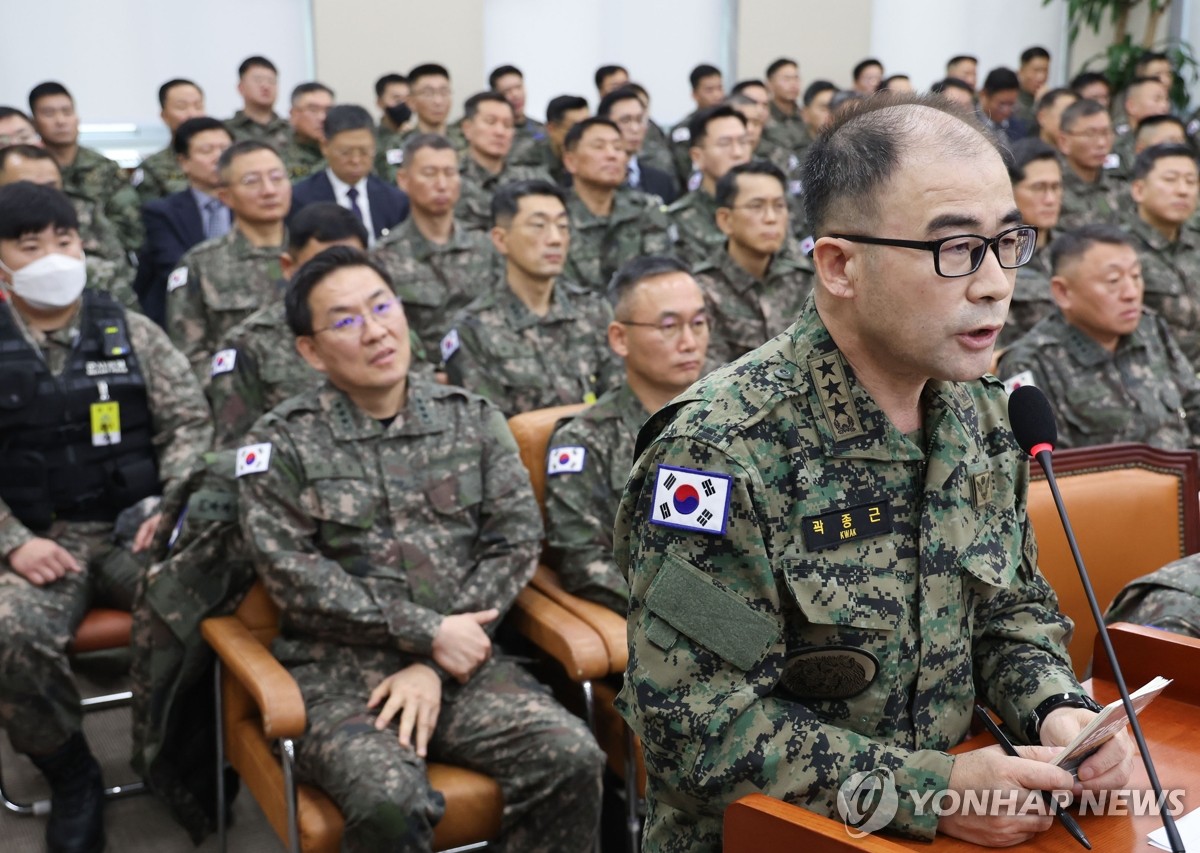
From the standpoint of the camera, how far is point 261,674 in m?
2.14

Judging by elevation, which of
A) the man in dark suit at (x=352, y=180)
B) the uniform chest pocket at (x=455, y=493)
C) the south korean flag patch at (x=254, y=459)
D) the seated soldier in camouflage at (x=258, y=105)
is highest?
the seated soldier in camouflage at (x=258, y=105)

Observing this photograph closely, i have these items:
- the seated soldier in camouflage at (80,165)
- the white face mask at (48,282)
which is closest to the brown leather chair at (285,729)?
the white face mask at (48,282)

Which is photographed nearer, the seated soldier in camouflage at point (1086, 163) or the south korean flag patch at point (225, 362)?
the south korean flag patch at point (225, 362)

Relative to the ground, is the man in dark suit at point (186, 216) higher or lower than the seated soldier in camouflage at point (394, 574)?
higher

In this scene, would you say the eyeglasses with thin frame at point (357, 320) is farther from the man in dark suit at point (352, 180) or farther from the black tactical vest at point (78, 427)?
the man in dark suit at point (352, 180)

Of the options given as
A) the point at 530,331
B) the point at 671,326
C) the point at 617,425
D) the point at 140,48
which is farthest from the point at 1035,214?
the point at 140,48

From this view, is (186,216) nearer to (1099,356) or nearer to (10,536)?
(10,536)

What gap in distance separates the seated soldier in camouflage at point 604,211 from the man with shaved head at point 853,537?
4.13 metres

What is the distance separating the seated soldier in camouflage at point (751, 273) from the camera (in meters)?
4.31

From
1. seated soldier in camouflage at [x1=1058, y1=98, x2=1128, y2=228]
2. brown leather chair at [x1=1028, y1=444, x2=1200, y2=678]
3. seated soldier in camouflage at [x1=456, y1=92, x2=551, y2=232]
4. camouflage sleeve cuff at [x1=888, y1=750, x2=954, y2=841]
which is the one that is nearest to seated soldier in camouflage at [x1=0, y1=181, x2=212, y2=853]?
brown leather chair at [x1=1028, y1=444, x2=1200, y2=678]

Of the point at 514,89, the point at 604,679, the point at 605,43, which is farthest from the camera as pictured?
the point at 605,43

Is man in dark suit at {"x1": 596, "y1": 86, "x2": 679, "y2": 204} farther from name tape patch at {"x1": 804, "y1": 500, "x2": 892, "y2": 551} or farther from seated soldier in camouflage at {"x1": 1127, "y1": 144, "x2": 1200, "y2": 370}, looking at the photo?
name tape patch at {"x1": 804, "y1": 500, "x2": 892, "y2": 551}

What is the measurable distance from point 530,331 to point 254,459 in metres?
1.68

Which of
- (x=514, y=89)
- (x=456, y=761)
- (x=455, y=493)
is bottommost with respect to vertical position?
(x=456, y=761)
